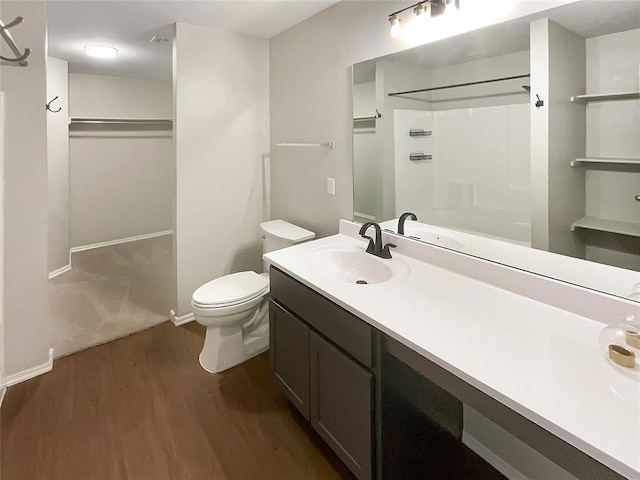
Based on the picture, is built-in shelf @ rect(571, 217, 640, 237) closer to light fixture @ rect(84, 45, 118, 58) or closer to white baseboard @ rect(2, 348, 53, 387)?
white baseboard @ rect(2, 348, 53, 387)

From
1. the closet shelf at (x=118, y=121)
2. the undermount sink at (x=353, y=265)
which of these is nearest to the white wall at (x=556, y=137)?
the undermount sink at (x=353, y=265)

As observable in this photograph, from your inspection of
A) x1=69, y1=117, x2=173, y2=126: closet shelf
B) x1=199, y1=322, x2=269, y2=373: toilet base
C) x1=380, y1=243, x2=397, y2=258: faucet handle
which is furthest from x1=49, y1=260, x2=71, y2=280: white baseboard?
x1=380, y1=243, x2=397, y2=258: faucet handle

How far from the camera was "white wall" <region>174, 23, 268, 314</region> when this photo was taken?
9.18 feet

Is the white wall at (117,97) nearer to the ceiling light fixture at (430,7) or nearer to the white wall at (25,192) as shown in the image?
the white wall at (25,192)

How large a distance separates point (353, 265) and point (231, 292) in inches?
32.0

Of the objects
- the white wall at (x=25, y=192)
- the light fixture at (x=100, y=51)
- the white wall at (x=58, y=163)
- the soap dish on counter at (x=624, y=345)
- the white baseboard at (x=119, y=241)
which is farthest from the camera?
the white baseboard at (x=119, y=241)

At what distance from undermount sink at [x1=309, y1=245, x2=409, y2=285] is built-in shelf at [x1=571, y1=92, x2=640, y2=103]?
907mm

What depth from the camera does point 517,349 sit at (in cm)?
107

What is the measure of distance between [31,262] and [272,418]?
1636 mm

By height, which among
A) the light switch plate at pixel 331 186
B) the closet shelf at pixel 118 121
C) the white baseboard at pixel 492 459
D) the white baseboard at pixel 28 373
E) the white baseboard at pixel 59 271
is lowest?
the white baseboard at pixel 492 459

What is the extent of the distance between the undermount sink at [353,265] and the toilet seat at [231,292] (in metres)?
0.56

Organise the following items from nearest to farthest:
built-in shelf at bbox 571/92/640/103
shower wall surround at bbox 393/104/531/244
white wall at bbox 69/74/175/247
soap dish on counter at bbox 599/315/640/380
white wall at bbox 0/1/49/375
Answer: soap dish on counter at bbox 599/315/640/380 < built-in shelf at bbox 571/92/640/103 < shower wall surround at bbox 393/104/531/244 < white wall at bbox 0/1/49/375 < white wall at bbox 69/74/175/247

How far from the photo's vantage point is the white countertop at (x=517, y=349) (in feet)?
2.58

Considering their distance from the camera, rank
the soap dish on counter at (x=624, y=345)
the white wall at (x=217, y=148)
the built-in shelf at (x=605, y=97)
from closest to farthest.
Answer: the soap dish on counter at (x=624, y=345)
the built-in shelf at (x=605, y=97)
the white wall at (x=217, y=148)
